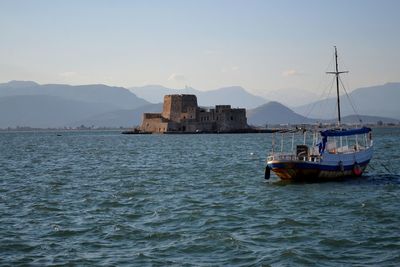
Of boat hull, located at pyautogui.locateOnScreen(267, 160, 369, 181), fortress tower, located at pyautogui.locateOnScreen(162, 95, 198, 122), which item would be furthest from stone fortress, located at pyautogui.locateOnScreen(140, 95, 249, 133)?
boat hull, located at pyautogui.locateOnScreen(267, 160, 369, 181)

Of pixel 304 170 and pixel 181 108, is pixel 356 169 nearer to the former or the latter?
pixel 304 170

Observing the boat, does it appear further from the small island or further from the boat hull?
the small island

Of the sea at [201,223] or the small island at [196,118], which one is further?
the small island at [196,118]

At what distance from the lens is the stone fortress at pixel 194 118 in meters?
139

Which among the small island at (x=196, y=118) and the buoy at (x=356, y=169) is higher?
the small island at (x=196, y=118)

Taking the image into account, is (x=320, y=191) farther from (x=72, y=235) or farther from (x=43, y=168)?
(x=43, y=168)

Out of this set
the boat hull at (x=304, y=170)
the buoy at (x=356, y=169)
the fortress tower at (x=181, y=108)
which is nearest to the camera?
the boat hull at (x=304, y=170)

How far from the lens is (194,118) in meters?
141

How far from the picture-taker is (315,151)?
2897 centimetres

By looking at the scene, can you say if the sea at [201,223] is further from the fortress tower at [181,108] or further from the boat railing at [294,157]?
the fortress tower at [181,108]

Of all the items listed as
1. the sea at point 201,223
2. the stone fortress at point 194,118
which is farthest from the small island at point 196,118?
the sea at point 201,223

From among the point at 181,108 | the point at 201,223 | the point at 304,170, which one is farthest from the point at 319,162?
the point at 181,108

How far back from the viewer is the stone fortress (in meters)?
139

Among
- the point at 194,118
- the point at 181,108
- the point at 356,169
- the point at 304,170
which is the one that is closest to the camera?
the point at 304,170
